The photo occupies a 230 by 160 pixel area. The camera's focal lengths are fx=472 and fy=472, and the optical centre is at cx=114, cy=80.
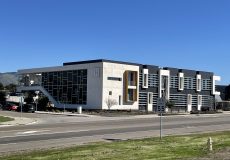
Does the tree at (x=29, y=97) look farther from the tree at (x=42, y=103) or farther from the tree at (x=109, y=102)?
the tree at (x=109, y=102)

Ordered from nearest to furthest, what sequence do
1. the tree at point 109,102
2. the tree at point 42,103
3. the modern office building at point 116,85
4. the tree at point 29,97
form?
the tree at point 109,102
the modern office building at point 116,85
the tree at point 42,103
the tree at point 29,97

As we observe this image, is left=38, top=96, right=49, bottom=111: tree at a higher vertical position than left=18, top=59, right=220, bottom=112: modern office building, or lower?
lower

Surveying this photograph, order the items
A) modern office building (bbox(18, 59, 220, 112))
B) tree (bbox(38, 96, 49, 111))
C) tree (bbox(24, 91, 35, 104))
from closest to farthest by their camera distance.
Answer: modern office building (bbox(18, 59, 220, 112))
tree (bbox(38, 96, 49, 111))
tree (bbox(24, 91, 35, 104))

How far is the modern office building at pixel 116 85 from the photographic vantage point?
75.3 meters

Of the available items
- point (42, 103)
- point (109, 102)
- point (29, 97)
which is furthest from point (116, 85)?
point (29, 97)

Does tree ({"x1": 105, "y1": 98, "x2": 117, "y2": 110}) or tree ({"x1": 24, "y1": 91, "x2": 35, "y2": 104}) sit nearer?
tree ({"x1": 105, "y1": 98, "x2": 117, "y2": 110})

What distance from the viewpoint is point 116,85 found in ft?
250

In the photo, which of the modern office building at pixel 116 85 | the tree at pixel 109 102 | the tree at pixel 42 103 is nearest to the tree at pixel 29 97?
the modern office building at pixel 116 85

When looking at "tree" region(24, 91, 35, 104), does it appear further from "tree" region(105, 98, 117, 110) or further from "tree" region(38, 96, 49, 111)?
"tree" region(105, 98, 117, 110)

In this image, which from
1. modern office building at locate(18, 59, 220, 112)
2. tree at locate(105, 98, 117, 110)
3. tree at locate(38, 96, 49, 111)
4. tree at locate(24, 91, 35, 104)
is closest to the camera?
tree at locate(105, 98, 117, 110)

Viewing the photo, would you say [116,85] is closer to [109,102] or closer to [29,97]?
[109,102]

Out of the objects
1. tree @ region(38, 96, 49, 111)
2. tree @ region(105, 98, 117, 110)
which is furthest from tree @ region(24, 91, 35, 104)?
tree @ region(105, 98, 117, 110)

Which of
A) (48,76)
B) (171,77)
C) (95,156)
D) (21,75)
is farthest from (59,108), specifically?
(95,156)

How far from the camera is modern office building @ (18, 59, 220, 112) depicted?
7531 centimetres
